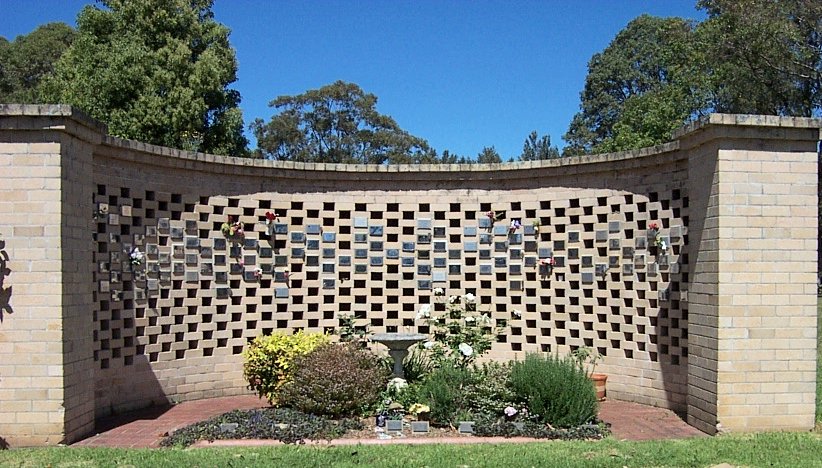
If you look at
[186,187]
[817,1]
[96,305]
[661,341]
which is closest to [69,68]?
[186,187]

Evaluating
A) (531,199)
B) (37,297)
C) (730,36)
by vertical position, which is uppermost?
(730,36)

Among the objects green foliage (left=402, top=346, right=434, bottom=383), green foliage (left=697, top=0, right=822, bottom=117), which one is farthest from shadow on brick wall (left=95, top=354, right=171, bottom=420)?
green foliage (left=697, top=0, right=822, bottom=117)

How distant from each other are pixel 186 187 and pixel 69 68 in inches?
432

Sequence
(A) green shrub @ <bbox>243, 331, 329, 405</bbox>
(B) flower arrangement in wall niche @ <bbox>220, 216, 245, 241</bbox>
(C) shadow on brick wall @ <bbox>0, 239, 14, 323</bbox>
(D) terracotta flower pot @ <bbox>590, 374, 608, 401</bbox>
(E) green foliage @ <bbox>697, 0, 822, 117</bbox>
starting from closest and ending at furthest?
(C) shadow on brick wall @ <bbox>0, 239, 14, 323</bbox>, (A) green shrub @ <bbox>243, 331, 329, 405</bbox>, (D) terracotta flower pot @ <bbox>590, 374, 608, 401</bbox>, (B) flower arrangement in wall niche @ <bbox>220, 216, 245, 241</bbox>, (E) green foliage @ <bbox>697, 0, 822, 117</bbox>

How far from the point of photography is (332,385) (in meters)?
7.75

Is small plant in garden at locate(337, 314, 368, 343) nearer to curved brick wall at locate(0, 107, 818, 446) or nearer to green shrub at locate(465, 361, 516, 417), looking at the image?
curved brick wall at locate(0, 107, 818, 446)

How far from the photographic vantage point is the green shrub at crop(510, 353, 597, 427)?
7516mm

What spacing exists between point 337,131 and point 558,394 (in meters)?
36.2

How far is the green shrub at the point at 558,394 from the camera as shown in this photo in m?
7.52

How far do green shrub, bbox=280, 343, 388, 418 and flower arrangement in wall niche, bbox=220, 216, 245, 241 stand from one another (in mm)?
2516

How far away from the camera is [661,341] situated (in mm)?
9055

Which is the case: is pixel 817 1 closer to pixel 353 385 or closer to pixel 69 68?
pixel 353 385

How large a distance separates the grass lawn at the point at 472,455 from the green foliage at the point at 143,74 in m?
12.5

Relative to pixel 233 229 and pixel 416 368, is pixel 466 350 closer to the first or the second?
pixel 416 368
